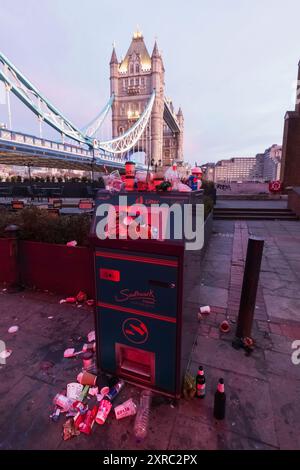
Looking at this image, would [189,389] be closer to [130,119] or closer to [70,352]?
[70,352]

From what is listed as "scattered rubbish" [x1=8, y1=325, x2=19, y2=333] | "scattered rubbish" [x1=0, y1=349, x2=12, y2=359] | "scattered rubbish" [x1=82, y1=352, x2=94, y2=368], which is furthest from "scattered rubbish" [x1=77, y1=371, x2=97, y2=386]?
"scattered rubbish" [x1=8, y1=325, x2=19, y2=333]

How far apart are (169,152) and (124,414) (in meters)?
106

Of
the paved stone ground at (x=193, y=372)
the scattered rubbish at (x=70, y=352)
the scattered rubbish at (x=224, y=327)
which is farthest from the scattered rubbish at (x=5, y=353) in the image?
the scattered rubbish at (x=224, y=327)

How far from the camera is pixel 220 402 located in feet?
6.72

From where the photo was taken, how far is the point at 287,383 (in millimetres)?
2451

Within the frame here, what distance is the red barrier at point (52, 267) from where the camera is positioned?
4.02 m

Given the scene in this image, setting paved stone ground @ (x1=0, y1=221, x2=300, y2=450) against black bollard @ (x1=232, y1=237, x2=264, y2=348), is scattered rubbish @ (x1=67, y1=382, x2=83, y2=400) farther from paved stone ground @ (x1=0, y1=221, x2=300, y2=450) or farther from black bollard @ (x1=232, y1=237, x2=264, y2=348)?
black bollard @ (x1=232, y1=237, x2=264, y2=348)

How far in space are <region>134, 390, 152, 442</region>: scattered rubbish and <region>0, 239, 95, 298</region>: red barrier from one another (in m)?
1.89

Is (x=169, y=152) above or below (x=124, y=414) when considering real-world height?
above

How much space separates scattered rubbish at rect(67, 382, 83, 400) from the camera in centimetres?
233

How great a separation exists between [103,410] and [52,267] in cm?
262

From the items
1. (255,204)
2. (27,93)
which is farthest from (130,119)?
(255,204)
